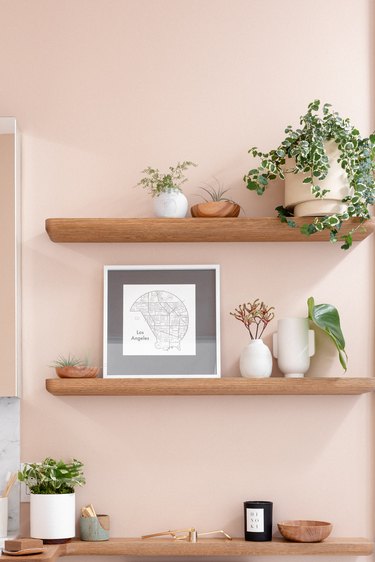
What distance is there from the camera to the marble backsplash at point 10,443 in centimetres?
298

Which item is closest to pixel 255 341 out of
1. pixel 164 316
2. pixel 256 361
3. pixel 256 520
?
pixel 256 361

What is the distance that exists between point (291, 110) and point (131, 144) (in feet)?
1.78

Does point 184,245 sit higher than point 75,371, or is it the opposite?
point 184,245

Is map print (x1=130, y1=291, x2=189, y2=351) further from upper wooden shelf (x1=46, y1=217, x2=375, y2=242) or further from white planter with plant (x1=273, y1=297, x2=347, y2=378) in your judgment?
white planter with plant (x1=273, y1=297, x2=347, y2=378)

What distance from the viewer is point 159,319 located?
120 inches

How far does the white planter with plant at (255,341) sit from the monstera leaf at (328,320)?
13cm

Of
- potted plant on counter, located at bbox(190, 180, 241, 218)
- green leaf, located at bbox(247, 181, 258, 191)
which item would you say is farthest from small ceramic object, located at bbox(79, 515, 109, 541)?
green leaf, located at bbox(247, 181, 258, 191)

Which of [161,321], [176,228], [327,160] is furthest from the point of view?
[161,321]

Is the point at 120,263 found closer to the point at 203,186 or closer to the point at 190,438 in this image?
the point at 203,186

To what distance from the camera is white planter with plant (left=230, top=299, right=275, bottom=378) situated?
2924 millimetres

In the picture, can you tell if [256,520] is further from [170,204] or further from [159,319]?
[170,204]

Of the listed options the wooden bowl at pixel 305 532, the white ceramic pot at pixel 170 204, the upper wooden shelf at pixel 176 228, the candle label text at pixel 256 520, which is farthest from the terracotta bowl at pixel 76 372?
the wooden bowl at pixel 305 532

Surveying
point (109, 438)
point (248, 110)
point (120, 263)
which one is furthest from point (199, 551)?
point (248, 110)

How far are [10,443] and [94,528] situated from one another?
1.25 feet
